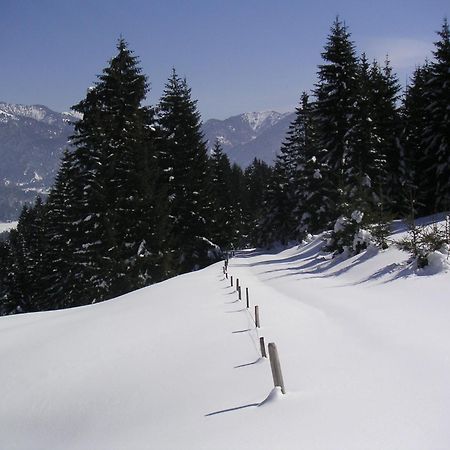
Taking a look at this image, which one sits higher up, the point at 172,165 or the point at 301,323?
the point at 172,165

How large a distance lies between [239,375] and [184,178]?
28.4m

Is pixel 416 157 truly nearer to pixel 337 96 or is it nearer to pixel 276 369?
pixel 337 96

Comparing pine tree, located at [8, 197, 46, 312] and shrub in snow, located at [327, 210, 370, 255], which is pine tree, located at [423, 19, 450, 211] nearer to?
shrub in snow, located at [327, 210, 370, 255]

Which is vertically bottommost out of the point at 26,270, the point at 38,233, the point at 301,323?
the point at 301,323

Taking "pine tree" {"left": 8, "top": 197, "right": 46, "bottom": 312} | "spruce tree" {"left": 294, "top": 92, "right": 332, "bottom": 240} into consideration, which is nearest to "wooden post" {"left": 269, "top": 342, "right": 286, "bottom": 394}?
"spruce tree" {"left": 294, "top": 92, "right": 332, "bottom": 240}

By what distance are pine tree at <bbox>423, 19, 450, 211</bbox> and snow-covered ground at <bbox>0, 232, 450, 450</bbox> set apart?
59.0ft

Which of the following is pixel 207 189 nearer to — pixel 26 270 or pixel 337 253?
pixel 337 253

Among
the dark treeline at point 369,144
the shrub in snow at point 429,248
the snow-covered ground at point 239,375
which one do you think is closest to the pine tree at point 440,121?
the dark treeline at point 369,144

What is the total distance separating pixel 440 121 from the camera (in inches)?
1281

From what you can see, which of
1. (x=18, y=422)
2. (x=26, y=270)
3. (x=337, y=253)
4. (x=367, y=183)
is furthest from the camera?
(x=26, y=270)

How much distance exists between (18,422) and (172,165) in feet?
96.4

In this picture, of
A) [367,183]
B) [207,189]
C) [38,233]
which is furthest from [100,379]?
[38,233]

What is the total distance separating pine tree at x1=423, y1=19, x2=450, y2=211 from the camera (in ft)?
105

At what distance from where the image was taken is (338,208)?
88.0ft
